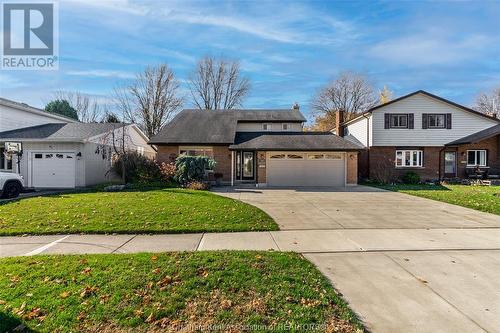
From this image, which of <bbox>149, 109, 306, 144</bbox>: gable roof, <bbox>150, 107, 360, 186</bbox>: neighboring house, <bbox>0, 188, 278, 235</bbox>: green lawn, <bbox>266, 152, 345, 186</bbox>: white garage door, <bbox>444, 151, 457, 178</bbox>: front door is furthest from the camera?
<bbox>444, 151, 457, 178</bbox>: front door

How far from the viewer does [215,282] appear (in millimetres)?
4098

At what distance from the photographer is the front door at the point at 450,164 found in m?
22.8

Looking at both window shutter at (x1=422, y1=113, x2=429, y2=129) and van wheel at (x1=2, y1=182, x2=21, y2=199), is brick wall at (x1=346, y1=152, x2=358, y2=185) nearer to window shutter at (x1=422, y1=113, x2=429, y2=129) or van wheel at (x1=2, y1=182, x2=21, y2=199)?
window shutter at (x1=422, y1=113, x2=429, y2=129)

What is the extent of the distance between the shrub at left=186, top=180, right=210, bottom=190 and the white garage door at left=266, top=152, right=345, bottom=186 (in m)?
4.44

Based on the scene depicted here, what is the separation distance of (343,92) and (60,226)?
43.7 metres

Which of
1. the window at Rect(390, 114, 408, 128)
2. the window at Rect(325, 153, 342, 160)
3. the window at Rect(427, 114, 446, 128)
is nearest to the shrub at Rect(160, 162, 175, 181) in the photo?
the window at Rect(325, 153, 342, 160)

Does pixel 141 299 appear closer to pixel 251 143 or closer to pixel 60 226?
pixel 60 226

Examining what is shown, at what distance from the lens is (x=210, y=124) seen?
22.8m

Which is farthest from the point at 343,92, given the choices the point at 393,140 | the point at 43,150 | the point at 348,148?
the point at 43,150

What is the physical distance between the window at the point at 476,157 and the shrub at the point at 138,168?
23334 millimetres

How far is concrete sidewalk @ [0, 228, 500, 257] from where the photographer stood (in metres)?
5.90

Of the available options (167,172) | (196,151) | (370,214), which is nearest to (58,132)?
(167,172)

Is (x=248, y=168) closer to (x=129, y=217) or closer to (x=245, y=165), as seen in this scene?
(x=245, y=165)

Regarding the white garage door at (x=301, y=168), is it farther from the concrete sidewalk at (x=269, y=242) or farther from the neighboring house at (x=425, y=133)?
the concrete sidewalk at (x=269, y=242)
